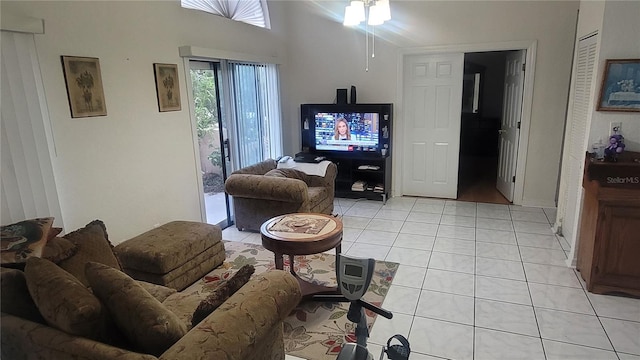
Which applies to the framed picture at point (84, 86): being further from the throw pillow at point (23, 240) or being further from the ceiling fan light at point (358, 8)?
the ceiling fan light at point (358, 8)

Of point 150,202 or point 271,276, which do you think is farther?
point 150,202

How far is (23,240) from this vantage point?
81.3 inches

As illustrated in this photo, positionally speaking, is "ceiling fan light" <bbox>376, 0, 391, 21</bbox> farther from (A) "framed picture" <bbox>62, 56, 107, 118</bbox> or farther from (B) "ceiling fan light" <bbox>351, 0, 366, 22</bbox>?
(A) "framed picture" <bbox>62, 56, 107, 118</bbox>

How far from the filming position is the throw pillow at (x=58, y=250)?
6.80 ft

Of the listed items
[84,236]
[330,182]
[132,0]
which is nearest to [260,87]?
[330,182]

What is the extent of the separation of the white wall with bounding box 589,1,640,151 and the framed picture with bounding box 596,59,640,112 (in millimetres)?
41

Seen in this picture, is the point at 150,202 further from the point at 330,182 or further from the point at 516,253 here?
the point at 516,253

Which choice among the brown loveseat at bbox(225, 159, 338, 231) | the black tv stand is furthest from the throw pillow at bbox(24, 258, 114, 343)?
the black tv stand

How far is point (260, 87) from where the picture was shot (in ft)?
16.5

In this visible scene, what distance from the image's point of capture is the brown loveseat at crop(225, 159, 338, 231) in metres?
3.94

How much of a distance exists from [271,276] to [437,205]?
3.82 meters

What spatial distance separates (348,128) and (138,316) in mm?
4235

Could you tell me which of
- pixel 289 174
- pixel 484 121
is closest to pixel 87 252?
pixel 289 174

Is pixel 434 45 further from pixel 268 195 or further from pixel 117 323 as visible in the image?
pixel 117 323
